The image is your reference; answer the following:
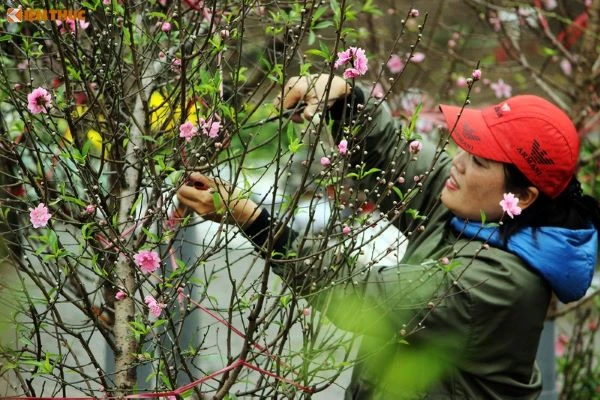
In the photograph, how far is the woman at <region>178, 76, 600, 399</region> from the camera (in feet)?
9.99

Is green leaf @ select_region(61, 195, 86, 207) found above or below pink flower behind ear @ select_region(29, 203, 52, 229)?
above

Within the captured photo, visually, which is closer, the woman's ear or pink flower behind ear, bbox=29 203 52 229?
pink flower behind ear, bbox=29 203 52 229

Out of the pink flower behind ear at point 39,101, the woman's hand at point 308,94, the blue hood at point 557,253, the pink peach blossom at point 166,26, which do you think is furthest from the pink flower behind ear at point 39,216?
the blue hood at point 557,253

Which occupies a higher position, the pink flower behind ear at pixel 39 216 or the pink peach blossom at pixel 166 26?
the pink peach blossom at pixel 166 26

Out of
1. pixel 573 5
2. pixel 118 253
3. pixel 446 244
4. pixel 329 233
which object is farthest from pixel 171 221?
pixel 573 5

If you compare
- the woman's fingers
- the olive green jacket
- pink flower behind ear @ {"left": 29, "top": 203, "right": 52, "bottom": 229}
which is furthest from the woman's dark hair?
pink flower behind ear @ {"left": 29, "top": 203, "right": 52, "bottom": 229}

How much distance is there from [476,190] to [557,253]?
31 cm

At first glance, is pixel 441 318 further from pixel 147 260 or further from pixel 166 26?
pixel 166 26

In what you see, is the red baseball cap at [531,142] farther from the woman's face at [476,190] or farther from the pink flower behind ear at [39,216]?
the pink flower behind ear at [39,216]

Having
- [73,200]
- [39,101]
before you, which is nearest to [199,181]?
[73,200]

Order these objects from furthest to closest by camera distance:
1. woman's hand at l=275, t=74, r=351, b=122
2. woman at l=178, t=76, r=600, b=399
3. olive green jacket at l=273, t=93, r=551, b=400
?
woman's hand at l=275, t=74, r=351, b=122 < woman at l=178, t=76, r=600, b=399 < olive green jacket at l=273, t=93, r=551, b=400

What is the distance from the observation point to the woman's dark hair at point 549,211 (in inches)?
131

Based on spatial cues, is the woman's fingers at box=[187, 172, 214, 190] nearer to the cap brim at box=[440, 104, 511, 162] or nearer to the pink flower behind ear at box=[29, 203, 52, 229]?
the pink flower behind ear at box=[29, 203, 52, 229]

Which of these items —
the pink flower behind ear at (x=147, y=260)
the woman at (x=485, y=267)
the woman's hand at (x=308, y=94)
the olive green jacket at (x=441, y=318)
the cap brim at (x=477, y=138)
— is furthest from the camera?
the cap brim at (x=477, y=138)
